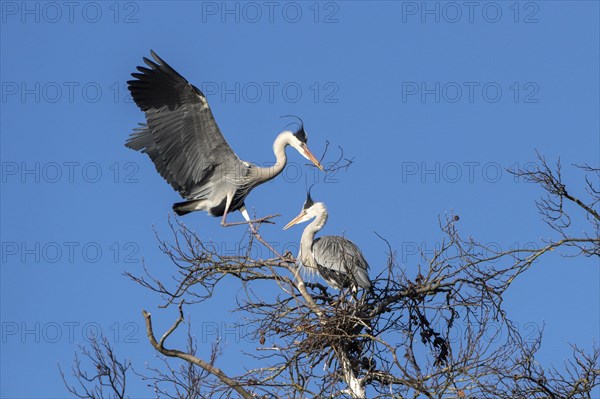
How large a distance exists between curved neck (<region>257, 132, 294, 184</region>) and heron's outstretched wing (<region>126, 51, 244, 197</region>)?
1.12 ft

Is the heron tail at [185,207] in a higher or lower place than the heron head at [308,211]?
higher

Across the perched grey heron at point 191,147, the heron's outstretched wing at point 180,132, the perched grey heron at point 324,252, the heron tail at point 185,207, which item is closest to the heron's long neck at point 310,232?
the perched grey heron at point 324,252

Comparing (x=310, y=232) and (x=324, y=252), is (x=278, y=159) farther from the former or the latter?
(x=324, y=252)

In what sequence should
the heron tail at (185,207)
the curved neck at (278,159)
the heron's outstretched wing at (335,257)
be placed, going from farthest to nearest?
1. the curved neck at (278,159)
2. the heron tail at (185,207)
3. the heron's outstretched wing at (335,257)

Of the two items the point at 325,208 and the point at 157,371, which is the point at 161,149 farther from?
the point at 157,371

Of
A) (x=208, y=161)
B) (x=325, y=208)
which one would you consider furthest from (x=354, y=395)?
(x=208, y=161)

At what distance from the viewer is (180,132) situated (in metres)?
11.0

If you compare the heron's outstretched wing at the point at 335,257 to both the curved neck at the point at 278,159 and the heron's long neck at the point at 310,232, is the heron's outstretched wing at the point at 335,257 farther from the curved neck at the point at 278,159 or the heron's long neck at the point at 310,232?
the curved neck at the point at 278,159

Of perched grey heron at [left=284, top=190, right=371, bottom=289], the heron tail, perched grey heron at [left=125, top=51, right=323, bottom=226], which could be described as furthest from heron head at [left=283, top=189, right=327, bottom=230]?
the heron tail

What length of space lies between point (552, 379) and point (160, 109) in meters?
4.75

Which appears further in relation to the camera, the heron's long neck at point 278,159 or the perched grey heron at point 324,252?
the heron's long neck at point 278,159

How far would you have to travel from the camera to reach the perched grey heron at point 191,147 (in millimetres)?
10805

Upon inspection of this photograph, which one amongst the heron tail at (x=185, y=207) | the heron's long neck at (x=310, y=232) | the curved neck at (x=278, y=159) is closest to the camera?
the heron's long neck at (x=310, y=232)

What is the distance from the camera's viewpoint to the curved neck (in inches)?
465
